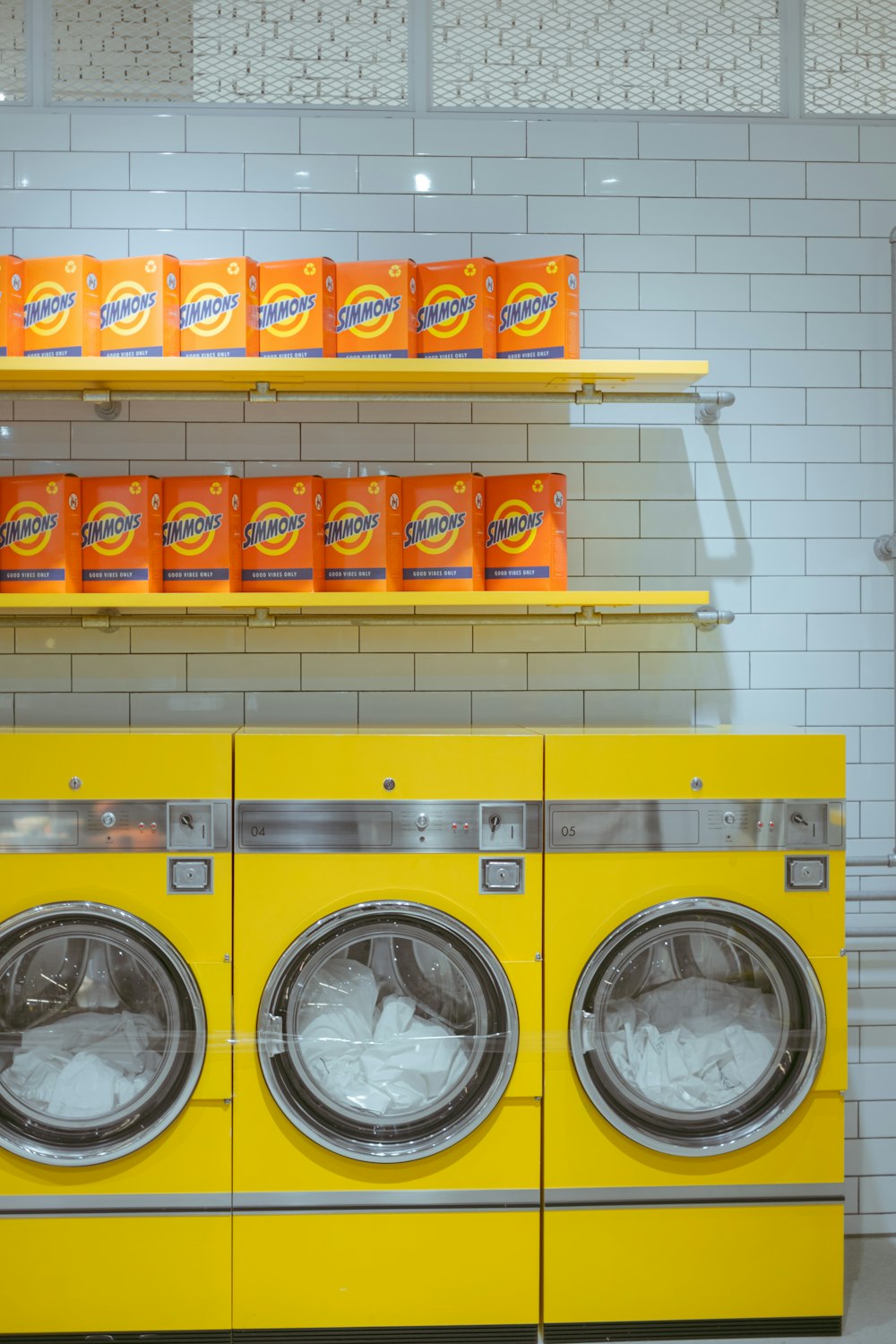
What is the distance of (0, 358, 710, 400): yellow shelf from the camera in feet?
7.95

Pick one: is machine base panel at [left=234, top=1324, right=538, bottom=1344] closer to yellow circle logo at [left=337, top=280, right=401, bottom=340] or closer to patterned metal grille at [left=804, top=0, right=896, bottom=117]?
yellow circle logo at [left=337, top=280, right=401, bottom=340]

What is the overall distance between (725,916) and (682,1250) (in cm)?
72

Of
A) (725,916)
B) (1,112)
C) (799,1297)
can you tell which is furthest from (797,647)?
(1,112)

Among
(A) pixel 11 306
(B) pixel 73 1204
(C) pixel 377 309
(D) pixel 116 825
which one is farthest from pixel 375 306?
(B) pixel 73 1204

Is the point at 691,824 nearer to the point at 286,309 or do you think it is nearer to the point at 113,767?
the point at 113,767

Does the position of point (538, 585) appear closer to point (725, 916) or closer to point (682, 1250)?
point (725, 916)

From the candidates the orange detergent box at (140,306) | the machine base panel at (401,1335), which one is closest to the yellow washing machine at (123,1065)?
the machine base panel at (401,1335)

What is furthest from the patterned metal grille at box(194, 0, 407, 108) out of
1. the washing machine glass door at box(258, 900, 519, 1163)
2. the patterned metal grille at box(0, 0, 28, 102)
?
the washing machine glass door at box(258, 900, 519, 1163)

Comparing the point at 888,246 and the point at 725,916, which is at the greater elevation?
the point at 888,246

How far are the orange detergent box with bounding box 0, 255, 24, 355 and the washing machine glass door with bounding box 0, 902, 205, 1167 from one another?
129 cm

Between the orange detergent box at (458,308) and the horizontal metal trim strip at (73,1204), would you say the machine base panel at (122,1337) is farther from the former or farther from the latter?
the orange detergent box at (458,308)

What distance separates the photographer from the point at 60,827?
225cm

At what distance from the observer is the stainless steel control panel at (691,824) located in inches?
90.0

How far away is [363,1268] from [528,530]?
166cm
